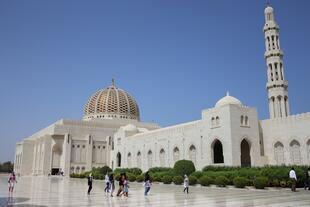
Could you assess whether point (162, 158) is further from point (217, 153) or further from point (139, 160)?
point (217, 153)

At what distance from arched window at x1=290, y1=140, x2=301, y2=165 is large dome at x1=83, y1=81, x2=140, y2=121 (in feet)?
112

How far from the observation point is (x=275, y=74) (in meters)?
30.0

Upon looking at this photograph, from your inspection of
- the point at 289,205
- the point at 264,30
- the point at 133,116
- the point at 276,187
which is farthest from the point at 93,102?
the point at 289,205

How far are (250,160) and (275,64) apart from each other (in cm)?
960

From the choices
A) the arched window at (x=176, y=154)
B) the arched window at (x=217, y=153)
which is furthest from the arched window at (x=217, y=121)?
the arched window at (x=176, y=154)

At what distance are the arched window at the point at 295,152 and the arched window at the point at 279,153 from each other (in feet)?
3.37

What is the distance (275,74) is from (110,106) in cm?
3139

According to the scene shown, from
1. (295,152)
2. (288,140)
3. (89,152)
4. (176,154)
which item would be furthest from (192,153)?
(89,152)

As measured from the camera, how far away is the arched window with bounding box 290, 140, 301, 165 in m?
23.9

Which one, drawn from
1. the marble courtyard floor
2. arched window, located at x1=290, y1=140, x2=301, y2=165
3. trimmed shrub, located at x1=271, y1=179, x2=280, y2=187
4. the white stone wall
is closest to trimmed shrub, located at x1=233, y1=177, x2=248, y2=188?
trimmed shrub, located at x1=271, y1=179, x2=280, y2=187

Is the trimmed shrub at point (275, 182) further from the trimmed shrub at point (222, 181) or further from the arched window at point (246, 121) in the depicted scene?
the arched window at point (246, 121)

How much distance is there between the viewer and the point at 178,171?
2462 centimetres

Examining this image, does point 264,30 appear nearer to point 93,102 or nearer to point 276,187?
point 276,187

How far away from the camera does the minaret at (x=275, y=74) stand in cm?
2919
